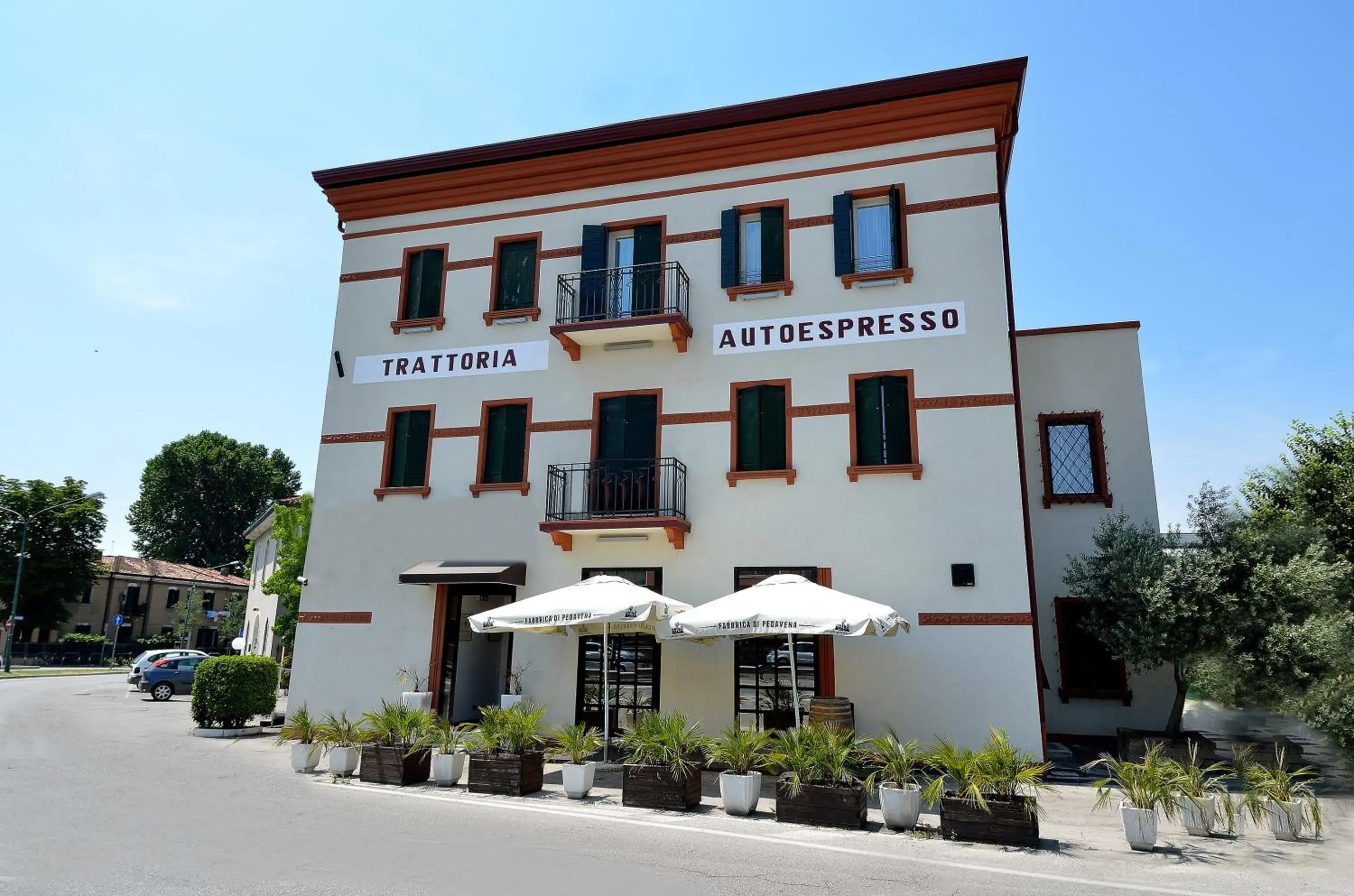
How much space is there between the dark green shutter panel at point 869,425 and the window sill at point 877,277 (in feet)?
5.64

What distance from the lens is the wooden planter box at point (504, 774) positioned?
9.85 meters

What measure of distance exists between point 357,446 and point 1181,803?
14710mm

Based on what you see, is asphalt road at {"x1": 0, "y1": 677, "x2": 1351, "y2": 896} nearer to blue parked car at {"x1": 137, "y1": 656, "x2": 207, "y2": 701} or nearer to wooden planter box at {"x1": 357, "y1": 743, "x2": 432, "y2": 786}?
wooden planter box at {"x1": 357, "y1": 743, "x2": 432, "y2": 786}

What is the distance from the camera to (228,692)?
15734mm

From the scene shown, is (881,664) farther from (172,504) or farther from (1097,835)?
(172,504)

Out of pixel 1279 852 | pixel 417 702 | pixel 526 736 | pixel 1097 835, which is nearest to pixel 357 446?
pixel 417 702

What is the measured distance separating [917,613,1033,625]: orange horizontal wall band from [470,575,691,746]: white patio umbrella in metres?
3.73

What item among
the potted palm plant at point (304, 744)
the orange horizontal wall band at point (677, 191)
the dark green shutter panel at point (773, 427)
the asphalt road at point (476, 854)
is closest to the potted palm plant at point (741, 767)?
the asphalt road at point (476, 854)

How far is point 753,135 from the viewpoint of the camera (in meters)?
15.1

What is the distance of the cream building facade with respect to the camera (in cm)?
1300

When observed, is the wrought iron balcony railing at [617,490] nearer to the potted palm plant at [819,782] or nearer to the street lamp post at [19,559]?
the potted palm plant at [819,782]

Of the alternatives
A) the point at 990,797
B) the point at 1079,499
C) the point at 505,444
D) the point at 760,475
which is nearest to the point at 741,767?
the point at 990,797

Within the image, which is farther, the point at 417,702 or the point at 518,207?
the point at 518,207

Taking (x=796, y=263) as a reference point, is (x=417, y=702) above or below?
below
